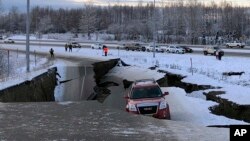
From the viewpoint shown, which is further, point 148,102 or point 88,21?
point 88,21

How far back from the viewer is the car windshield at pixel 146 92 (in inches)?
776

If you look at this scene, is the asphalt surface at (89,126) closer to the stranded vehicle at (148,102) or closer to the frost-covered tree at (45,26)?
the stranded vehicle at (148,102)

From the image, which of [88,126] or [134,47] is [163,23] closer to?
[134,47]

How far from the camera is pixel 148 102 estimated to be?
63.1ft

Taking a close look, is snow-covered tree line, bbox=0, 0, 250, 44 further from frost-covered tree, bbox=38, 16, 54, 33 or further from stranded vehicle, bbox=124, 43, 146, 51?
stranded vehicle, bbox=124, 43, 146, 51

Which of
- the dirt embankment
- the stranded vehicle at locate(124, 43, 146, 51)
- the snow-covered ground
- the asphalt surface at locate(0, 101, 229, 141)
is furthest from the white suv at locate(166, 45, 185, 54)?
the asphalt surface at locate(0, 101, 229, 141)

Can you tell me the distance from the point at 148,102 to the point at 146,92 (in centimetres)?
76

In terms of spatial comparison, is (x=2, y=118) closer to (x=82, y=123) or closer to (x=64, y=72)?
(x=82, y=123)

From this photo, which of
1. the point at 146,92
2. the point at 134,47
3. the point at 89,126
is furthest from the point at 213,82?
the point at 134,47

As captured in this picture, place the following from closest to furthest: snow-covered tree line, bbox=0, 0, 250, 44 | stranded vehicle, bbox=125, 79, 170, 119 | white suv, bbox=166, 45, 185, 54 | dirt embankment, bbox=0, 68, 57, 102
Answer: stranded vehicle, bbox=125, 79, 170, 119 → dirt embankment, bbox=0, 68, 57, 102 → white suv, bbox=166, 45, 185, 54 → snow-covered tree line, bbox=0, 0, 250, 44

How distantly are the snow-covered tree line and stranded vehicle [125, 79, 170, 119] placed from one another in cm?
7436

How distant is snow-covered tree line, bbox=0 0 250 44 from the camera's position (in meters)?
122

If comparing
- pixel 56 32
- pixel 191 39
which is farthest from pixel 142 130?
pixel 56 32

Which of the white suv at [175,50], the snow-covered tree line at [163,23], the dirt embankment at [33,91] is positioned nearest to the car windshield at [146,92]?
the dirt embankment at [33,91]
